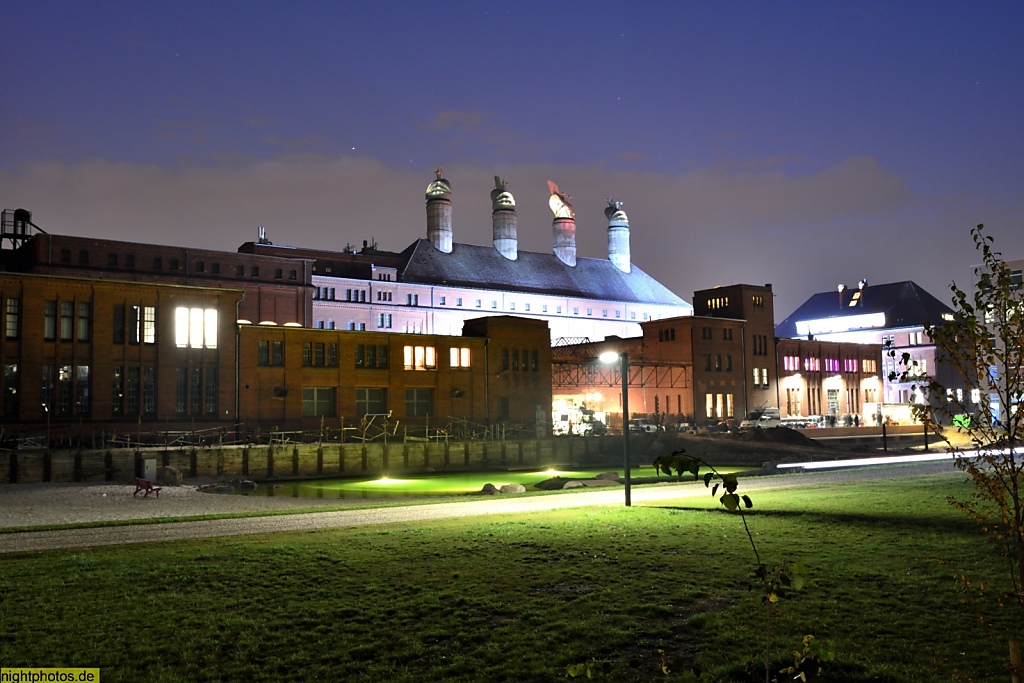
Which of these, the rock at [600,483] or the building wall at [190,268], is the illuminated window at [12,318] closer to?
the building wall at [190,268]

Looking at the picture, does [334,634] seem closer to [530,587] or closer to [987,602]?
[530,587]

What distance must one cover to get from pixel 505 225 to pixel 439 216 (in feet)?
37.5

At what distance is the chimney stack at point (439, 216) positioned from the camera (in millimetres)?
107375

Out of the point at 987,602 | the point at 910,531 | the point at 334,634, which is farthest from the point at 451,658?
the point at 910,531

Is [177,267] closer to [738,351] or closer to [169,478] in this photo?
[169,478]

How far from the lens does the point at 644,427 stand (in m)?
70.4

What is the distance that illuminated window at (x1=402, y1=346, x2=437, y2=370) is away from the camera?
62.8 meters

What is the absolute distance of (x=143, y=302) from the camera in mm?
52344

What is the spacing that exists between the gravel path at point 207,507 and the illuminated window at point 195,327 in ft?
50.2

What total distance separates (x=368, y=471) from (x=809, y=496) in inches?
1301

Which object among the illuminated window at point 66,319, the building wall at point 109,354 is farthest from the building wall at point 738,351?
the illuminated window at point 66,319

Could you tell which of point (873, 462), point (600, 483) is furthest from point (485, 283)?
point (600, 483)

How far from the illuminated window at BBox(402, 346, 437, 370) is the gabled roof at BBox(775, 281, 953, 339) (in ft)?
217

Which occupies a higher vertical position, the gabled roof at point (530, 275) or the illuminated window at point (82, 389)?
the gabled roof at point (530, 275)
